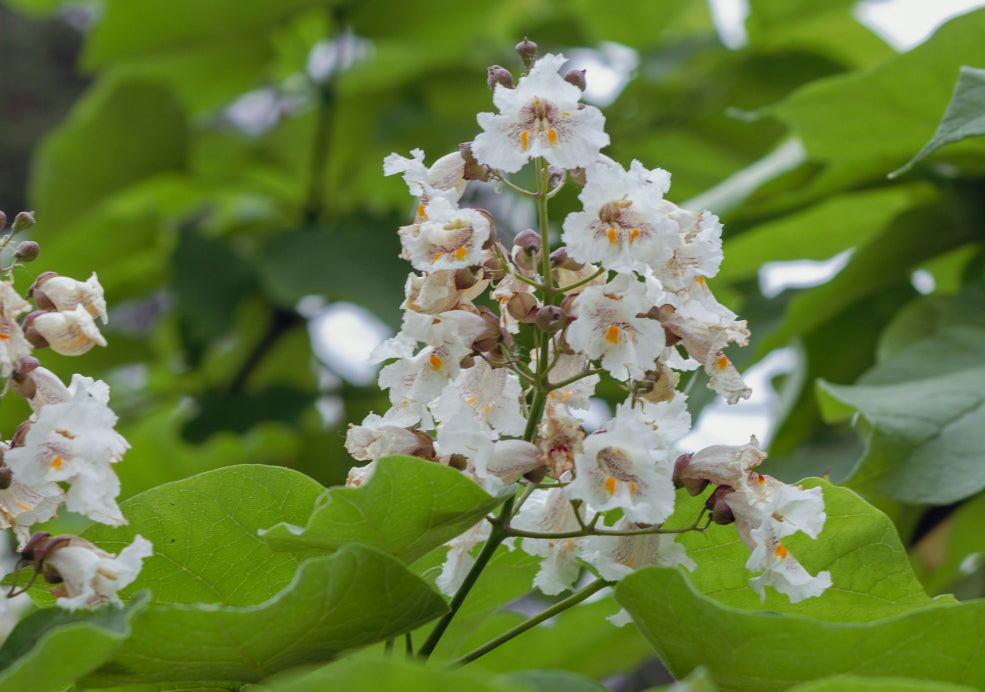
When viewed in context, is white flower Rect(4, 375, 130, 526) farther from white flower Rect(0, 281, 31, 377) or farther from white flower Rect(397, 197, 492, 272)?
white flower Rect(397, 197, 492, 272)

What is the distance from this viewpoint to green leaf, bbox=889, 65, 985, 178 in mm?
691

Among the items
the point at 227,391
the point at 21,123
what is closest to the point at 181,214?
the point at 227,391

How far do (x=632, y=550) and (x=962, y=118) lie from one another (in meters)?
0.37

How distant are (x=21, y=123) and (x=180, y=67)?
2.15 metres

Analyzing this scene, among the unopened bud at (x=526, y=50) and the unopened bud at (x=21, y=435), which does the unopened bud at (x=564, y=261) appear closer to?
the unopened bud at (x=526, y=50)

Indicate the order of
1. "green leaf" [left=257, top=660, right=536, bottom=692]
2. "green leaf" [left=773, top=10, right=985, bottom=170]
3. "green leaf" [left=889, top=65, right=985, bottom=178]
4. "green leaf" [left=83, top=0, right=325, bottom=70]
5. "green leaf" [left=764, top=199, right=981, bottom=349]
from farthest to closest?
1. "green leaf" [left=83, top=0, right=325, bottom=70]
2. "green leaf" [left=764, top=199, right=981, bottom=349]
3. "green leaf" [left=773, top=10, right=985, bottom=170]
4. "green leaf" [left=889, top=65, right=985, bottom=178]
5. "green leaf" [left=257, top=660, right=536, bottom=692]

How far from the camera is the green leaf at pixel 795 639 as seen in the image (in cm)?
50

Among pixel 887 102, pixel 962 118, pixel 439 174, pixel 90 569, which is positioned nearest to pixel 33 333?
pixel 90 569

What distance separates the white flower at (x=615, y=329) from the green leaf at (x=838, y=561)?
131mm

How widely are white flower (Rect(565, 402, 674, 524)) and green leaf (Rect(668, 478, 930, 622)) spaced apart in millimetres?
115

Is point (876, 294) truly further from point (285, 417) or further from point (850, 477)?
point (285, 417)

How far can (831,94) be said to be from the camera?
1.03 meters

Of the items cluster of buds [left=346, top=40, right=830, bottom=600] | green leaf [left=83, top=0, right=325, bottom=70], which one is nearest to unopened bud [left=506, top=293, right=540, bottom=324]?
cluster of buds [left=346, top=40, right=830, bottom=600]

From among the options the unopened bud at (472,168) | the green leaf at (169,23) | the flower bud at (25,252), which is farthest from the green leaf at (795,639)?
the green leaf at (169,23)
